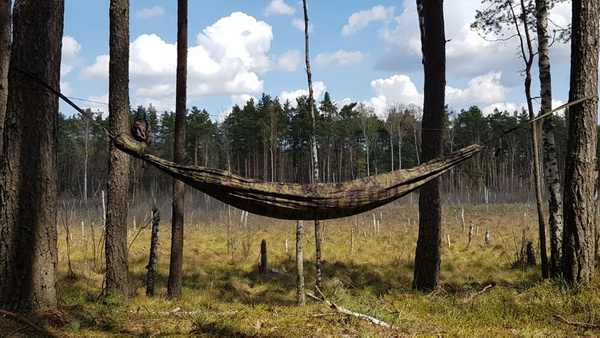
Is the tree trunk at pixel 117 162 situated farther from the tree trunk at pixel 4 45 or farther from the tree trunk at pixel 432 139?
the tree trunk at pixel 432 139

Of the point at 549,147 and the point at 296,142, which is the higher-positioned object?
the point at 296,142

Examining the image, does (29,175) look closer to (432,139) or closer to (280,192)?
(280,192)

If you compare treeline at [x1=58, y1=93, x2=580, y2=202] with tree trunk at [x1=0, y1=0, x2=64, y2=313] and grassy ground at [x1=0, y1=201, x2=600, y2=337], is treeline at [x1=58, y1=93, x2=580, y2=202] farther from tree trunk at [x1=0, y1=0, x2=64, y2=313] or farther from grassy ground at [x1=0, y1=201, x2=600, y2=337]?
tree trunk at [x1=0, y1=0, x2=64, y2=313]

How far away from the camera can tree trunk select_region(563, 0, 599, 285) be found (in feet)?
13.3

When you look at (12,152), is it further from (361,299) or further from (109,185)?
(361,299)

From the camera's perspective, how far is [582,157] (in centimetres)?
405

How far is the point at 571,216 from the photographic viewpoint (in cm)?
409

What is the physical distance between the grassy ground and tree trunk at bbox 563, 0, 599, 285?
0.30 metres

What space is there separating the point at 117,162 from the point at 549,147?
598 cm

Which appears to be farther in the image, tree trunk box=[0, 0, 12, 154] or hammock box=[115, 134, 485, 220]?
tree trunk box=[0, 0, 12, 154]

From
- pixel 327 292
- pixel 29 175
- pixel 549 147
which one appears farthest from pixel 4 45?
pixel 549 147

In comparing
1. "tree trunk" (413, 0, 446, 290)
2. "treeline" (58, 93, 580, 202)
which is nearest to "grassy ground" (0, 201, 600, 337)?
"tree trunk" (413, 0, 446, 290)

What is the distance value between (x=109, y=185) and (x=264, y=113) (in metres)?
24.6

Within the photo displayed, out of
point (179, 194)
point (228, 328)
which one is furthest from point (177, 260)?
point (228, 328)
